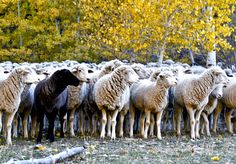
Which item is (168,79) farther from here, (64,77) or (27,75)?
(27,75)

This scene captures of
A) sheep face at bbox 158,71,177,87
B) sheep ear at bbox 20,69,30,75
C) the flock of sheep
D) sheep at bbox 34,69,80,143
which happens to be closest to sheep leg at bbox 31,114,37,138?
the flock of sheep

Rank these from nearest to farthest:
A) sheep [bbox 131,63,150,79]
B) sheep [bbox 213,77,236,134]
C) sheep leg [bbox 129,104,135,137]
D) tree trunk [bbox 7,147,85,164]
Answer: tree trunk [bbox 7,147,85,164]
sheep leg [bbox 129,104,135,137]
sheep [bbox 213,77,236,134]
sheep [bbox 131,63,150,79]

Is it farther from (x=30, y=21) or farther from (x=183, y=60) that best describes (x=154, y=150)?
(x=30, y=21)

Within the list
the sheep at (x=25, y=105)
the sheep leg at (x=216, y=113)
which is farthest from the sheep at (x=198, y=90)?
the sheep at (x=25, y=105)

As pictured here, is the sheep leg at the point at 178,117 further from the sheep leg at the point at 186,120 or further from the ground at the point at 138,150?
the sheep leg at the point at 186,120

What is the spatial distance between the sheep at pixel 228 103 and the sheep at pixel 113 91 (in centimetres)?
312

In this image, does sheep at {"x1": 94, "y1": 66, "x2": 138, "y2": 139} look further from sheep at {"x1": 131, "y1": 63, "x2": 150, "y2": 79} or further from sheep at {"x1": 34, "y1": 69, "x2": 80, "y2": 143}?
sheep at {"x1": 131, "y1": 63, "x2": 150, "y2": 79}

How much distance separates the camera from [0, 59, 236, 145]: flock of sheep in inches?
503

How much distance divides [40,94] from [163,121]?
4.58 metres

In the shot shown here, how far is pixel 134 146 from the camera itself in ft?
39.8

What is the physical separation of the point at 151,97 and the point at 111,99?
3.22 feet

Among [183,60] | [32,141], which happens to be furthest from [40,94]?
[183,60]

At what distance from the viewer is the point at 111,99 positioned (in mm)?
14031

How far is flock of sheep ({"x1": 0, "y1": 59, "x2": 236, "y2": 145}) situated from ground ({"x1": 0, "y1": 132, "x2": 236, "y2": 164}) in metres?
0.57
